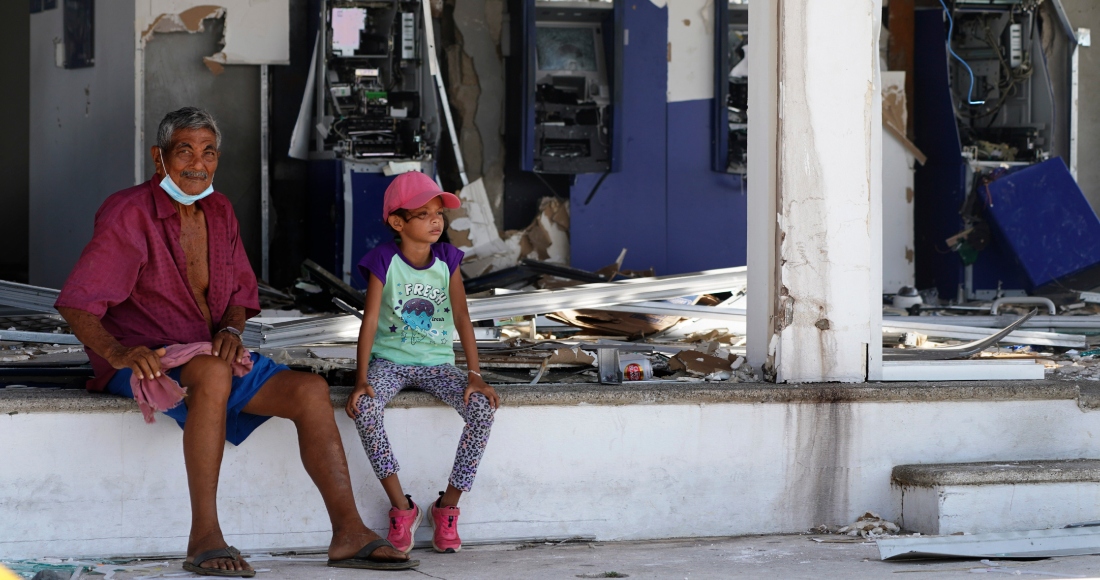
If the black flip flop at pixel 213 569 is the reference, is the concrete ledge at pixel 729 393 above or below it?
above

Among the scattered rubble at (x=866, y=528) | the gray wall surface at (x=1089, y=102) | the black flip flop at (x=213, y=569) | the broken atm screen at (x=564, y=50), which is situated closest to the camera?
the black flip flop at (x=213, y=569)

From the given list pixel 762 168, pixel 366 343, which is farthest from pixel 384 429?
pixel 762 168

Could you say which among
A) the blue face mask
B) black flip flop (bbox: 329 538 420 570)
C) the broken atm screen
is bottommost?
black flip flop (bbox: 329 538 420 570)

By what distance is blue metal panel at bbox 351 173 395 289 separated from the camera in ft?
23.9

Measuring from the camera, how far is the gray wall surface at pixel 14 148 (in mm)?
10391

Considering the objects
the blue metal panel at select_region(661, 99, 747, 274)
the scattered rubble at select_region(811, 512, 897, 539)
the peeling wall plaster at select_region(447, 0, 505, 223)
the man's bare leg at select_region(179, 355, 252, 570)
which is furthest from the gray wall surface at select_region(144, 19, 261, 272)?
the scattered rubble at select_region(811, 512, 897, 539)

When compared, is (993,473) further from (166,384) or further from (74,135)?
(74,135)

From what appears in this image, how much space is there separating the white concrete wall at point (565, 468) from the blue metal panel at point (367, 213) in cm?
377

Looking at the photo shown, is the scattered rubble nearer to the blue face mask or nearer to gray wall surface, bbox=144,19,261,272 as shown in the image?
the blue face mask

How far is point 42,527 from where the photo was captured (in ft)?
11.0

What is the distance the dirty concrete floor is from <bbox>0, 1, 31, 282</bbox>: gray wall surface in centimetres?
816

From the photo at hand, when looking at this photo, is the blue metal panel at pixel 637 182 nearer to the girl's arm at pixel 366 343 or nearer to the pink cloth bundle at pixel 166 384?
the girl's arm at pixel 366 343

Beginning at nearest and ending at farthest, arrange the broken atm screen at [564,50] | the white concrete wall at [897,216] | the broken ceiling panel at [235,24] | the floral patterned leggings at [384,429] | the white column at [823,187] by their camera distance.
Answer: the floral patterned leggings at [384,429] < the white column at [823,187] < the broken ceiling panel at [235,24] < the broken atm screen at [564,50] < the white concrete wall at [897,216]

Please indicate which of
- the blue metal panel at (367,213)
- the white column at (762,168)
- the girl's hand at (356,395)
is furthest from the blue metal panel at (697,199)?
the girl's hand at (356,395)
